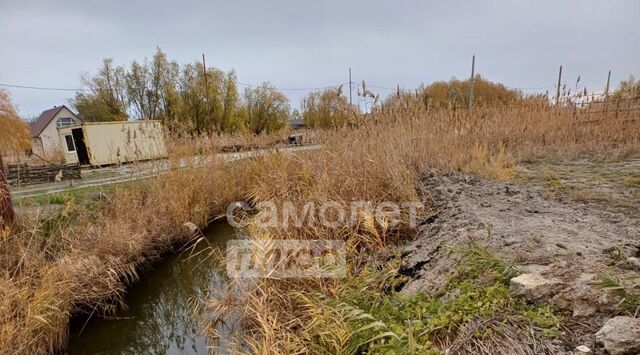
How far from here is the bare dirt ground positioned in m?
1.31

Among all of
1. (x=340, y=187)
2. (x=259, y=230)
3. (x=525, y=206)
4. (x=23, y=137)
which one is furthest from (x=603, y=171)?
(x=23, y=137)

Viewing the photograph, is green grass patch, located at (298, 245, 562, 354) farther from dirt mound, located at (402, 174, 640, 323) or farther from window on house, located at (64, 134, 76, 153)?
window on house, located at (64, 134, 76, 153)

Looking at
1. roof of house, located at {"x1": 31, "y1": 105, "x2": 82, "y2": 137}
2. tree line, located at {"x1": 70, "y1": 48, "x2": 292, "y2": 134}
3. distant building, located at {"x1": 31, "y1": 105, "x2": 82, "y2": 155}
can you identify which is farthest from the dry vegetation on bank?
roof of house, located at {"x1": 31, "y1": 105, "x2": 82, "y2": 137}

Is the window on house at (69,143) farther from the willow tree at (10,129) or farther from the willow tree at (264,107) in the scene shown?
the willow tree at (264,107)

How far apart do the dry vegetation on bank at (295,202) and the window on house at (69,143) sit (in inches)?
326

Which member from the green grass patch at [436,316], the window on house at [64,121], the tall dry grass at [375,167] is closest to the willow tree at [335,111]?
the tall dry grass at [375,167]

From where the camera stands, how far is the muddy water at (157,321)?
2.90 m

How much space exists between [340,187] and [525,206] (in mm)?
1684

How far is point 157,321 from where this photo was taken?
10.9ft

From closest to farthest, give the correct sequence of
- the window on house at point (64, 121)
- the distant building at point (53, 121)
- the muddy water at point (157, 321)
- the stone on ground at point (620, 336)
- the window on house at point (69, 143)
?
the stone on ground at point (620, 336)
the muddy water at point (157, 321)
the window on house at point (69, 143)
the distant building at point (53, 121)
the window on house at point (64, 121)

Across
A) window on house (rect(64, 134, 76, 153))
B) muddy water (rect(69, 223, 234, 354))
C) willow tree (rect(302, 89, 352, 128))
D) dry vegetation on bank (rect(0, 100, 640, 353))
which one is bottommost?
muddy water (rect(69, 223, 234, 354))

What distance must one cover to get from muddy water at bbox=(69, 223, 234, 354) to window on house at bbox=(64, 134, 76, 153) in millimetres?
9960

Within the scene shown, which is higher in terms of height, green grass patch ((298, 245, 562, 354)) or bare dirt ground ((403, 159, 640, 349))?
bare dirt ground ((403, 159, 640, 349))

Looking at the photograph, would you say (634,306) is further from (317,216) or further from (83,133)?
(83,133)
